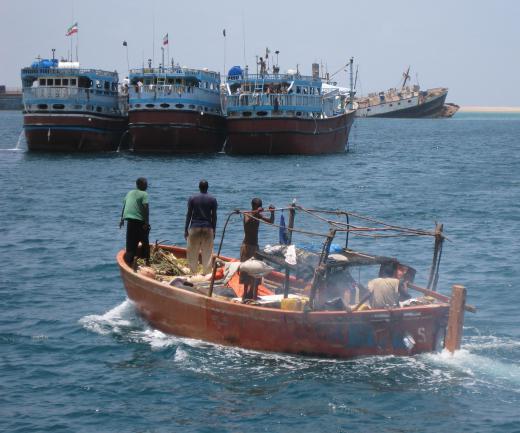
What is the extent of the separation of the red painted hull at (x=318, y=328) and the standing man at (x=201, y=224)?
1.65 metres

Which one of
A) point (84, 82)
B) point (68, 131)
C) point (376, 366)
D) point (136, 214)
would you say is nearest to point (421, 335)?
point (376, 366)

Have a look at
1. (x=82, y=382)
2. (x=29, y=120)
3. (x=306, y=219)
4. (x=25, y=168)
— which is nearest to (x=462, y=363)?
(x=82, y=382)

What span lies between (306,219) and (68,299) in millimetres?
11296

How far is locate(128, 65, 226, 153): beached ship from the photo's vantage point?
58.0 metres

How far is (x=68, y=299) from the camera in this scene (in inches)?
741

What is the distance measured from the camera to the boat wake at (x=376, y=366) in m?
13.3

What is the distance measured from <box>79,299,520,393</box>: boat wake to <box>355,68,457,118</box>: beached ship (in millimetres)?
148310

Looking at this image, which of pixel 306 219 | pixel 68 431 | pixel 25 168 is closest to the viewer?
pixel 68 431

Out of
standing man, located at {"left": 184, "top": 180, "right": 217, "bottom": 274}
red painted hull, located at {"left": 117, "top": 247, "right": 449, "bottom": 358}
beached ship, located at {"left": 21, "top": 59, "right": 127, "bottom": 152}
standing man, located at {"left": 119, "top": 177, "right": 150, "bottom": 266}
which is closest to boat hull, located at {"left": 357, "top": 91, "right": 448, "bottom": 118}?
beached ship, located at {"left": 21, "top": 59, "right": 127, "bottom": 152}

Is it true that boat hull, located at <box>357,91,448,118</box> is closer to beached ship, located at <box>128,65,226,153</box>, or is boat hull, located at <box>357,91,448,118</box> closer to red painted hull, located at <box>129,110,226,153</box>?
beached ship, located at <box>128,65,226,153</box>

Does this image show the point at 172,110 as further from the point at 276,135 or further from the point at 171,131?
the point at 276,135

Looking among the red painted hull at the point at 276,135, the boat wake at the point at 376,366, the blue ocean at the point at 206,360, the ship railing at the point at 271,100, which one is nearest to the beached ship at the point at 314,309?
the boat wake at the point at 376,366

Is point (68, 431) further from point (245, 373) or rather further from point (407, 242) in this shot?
point (407, 242)

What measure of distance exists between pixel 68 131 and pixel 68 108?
1.75 metres
